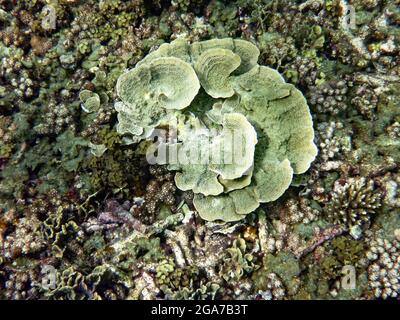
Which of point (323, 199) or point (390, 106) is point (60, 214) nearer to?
point (323, 199)

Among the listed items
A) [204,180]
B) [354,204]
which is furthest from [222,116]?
[354,204]


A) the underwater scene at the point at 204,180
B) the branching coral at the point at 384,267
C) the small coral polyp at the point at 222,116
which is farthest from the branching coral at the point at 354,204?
the small coral polyp at the point at 222,116

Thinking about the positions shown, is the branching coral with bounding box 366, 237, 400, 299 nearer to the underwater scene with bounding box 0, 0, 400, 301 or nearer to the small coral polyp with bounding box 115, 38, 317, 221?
the underwater scene with bounding box 0, 0, 400, 301

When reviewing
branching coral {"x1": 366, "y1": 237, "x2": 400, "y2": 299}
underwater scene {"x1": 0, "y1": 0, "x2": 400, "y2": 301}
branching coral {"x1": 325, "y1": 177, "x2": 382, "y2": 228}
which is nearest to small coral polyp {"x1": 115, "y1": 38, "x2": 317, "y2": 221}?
underwater scene {"x1": 0, "y1": 0, "x2": 400, "y2": 301}

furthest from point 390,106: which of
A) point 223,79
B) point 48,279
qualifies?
point 48,279

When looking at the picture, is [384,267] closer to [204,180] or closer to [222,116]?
[204,180]

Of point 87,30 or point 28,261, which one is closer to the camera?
point 28,261
